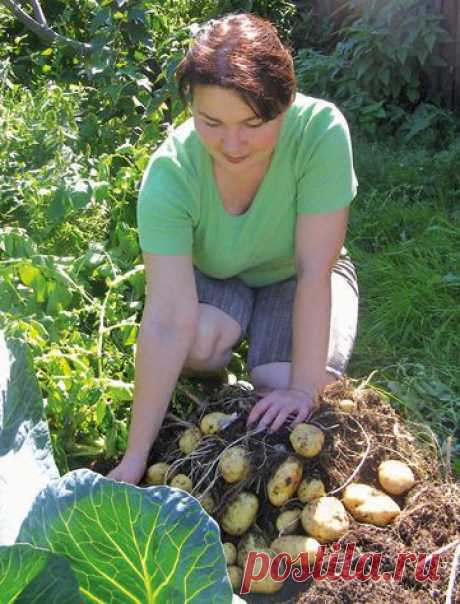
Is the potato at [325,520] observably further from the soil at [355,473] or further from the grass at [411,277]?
the grass at [411,277]

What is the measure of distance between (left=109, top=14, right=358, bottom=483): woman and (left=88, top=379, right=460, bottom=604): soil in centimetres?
9

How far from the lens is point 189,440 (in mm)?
2301

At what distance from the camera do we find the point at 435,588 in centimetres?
192

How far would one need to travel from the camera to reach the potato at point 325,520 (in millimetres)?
2002

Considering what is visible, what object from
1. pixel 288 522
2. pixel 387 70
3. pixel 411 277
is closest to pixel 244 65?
pixel 288 522

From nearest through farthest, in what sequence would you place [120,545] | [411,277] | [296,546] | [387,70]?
[120,545] → [296,546] → [411,277] → [387,70]

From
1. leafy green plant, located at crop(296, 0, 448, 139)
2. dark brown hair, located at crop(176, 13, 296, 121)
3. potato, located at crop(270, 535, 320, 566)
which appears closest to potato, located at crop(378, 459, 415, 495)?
potato, located at crop(270, 535, 320, 566)

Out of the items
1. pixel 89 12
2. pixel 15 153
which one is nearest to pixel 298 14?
pixel 89 12

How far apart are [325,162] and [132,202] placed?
1130mm

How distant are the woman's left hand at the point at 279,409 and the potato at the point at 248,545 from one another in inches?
10.8

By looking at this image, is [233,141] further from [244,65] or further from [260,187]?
[260,187]

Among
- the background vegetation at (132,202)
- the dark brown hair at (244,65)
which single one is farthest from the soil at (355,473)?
the dark brown hair at (244,65)

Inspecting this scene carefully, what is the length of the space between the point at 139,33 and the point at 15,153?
937mm

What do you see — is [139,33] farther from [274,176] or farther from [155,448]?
[155,448]
